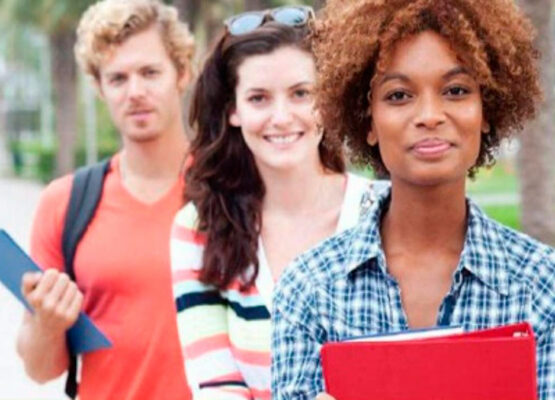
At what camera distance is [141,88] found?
392 centimetres

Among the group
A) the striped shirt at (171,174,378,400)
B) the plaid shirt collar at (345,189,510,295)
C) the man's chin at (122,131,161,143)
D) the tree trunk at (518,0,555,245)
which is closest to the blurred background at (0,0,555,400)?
the tree trunk at (518,0,555,245)

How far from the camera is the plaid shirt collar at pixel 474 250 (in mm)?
2219

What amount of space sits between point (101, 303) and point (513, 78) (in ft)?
5.37

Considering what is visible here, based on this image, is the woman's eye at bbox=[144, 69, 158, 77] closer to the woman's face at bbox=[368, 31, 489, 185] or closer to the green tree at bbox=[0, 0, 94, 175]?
the woman's face at bbox=[368, 31, 489, 185]

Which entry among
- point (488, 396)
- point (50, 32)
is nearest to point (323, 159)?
point (488, 396)

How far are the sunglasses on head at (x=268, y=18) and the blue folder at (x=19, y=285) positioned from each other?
30.9 inches

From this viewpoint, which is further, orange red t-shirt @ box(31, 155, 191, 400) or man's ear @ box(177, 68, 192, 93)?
man's ear @ box(177, 68, 192, 93)

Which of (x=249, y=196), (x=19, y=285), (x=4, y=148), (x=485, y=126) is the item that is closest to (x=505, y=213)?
(x=19, y=285)

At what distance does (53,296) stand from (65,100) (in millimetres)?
29509

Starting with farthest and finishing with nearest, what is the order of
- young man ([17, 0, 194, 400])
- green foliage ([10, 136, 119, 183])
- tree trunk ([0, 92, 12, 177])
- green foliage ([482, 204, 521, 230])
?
tree trunk ([0, 92, 12, 177]) < green foliage ([10, 136, 119, 183]) < green foliage ([482, 204, 521, 230]) < young man ([17, 0, 194, 400])

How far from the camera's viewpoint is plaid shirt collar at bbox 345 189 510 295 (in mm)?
2219

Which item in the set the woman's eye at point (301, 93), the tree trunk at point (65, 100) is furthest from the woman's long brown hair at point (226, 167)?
the tree trunk at point (65, 100)

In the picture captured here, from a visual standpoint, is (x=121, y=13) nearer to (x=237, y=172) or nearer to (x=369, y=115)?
(x=237, y=172)

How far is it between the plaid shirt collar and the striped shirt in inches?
23.2
